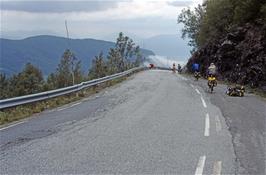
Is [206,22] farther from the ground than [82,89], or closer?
farther from the ground

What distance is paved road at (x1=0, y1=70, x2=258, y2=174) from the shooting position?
775 centimetres

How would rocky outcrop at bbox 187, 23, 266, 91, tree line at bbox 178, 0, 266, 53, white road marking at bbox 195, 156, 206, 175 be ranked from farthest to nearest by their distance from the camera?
tree line at bbox 178, 0, 266, 53
rocky outcrop at bbox 187, 23, 266, 91
white road marking at bbox 195, 156, 206, 175

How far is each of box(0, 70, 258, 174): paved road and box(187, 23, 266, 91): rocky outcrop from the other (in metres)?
15.7

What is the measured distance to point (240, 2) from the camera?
40625 millimetres

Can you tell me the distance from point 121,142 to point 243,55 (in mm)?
27442

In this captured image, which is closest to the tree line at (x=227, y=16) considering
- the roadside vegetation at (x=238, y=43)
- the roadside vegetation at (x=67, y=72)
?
the roadside vegetation at (x=238, y=43)

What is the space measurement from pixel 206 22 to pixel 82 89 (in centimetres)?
3401

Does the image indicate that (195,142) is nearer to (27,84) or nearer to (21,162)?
(21,162)

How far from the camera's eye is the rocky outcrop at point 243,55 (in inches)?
1229

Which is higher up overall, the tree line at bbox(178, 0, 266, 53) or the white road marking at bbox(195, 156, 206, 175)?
the tree line at bbox(178, 0, 266, 53)

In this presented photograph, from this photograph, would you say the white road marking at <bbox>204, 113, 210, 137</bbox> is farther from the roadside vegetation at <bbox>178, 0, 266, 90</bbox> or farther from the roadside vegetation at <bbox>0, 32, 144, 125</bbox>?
the roadside vegetation at <bbox>0, 32, 144, 125</bbox>

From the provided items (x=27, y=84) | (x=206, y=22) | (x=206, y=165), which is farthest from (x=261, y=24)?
(x=27, y=84)

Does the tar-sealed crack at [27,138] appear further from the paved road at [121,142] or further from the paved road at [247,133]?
the paved road at [247,133]

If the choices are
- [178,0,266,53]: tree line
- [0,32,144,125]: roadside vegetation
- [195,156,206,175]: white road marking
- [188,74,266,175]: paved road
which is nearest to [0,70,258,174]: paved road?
[195,156,206,175]: white road marking
